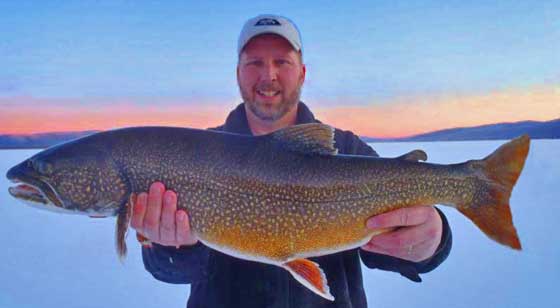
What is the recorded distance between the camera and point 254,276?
2.83 metres

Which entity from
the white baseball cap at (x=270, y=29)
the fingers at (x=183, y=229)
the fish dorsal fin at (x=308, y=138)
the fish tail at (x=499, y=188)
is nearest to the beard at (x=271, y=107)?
the white baseball cap at (x=270, y=29)

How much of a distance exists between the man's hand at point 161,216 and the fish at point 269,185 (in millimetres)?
48

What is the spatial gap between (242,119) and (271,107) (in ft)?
1.00

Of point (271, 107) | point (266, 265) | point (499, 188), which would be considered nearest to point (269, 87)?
point (271, 107)

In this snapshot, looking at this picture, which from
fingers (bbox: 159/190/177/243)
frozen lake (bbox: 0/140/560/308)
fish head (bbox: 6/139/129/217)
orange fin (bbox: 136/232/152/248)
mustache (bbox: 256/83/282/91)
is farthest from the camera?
frozen lake (bbox: 0/140/560/308)

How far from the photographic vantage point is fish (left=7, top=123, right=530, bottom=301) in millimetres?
2494

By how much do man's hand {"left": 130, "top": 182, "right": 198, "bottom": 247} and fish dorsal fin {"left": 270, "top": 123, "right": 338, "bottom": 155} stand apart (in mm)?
759

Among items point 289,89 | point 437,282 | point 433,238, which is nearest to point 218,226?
point 433,238

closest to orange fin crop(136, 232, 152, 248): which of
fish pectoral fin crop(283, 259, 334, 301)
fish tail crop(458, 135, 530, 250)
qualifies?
fish pectoral fin crop(283, 259, 334, 301)

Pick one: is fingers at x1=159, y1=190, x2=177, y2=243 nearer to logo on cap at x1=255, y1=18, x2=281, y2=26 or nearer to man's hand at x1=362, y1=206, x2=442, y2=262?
man's hand at x1=362, y1=206, x2=442, y2=262

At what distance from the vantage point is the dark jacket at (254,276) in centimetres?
273

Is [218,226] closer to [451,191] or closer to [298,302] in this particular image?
[298,302]

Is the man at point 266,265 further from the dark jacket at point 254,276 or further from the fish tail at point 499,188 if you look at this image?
the fish tail at point 499,188

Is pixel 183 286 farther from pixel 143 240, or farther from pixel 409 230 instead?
pixel 409 230
